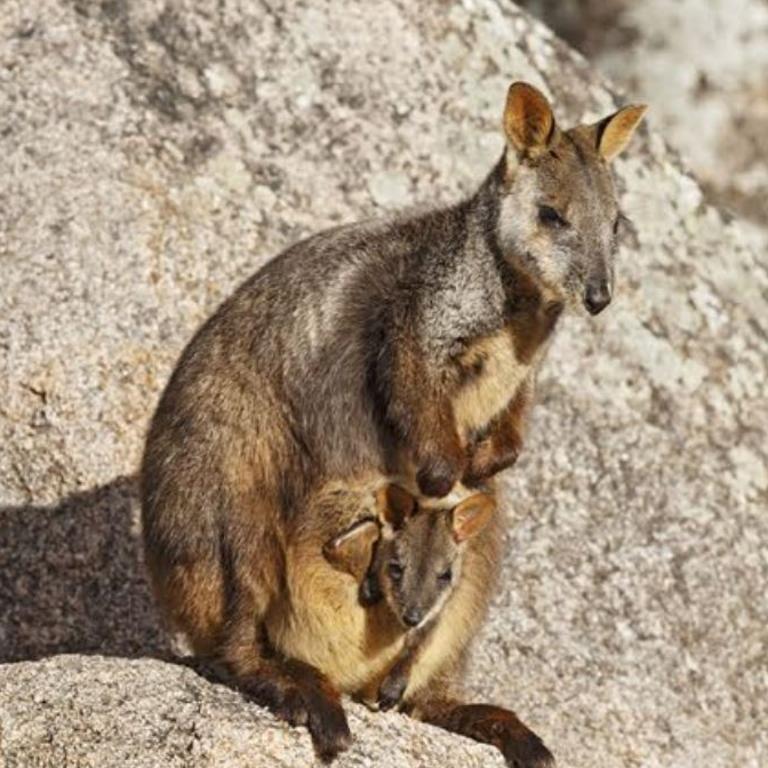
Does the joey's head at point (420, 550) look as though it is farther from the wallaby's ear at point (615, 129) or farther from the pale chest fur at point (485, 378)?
the wallaby's ear at point (615, 129)

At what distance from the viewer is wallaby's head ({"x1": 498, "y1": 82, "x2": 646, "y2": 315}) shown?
838 centimetres

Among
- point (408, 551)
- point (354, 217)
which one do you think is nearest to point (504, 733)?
point (408, 551)

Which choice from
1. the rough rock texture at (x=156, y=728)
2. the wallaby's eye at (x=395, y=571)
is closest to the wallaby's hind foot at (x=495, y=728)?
the rough rock texture at (x=156, y=728)

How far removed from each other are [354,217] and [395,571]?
10.1ft

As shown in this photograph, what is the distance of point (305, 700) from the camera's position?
310 inches

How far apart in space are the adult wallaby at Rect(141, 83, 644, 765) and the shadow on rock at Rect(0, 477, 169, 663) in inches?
42.1

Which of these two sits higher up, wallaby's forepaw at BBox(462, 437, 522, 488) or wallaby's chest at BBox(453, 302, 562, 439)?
wallaby's chest at BBox(453, 302, 562, 439)

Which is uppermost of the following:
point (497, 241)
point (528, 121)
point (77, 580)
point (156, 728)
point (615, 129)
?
point (615, 129)

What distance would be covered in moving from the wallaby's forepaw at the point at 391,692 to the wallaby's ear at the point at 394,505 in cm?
54

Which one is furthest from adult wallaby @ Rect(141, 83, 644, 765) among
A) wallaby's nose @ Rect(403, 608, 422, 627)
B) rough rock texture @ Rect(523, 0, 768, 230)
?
rough rock texture @ Rect(523, 0, 768, 230)

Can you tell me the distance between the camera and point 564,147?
8.67 m

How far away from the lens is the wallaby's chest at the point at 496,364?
8547 mm

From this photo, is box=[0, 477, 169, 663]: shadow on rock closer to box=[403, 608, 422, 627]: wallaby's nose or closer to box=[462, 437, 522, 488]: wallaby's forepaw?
box=[462, 437, 522, 488]: wallaby's forepaw

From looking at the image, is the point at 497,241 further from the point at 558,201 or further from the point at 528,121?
the point at 528,121
